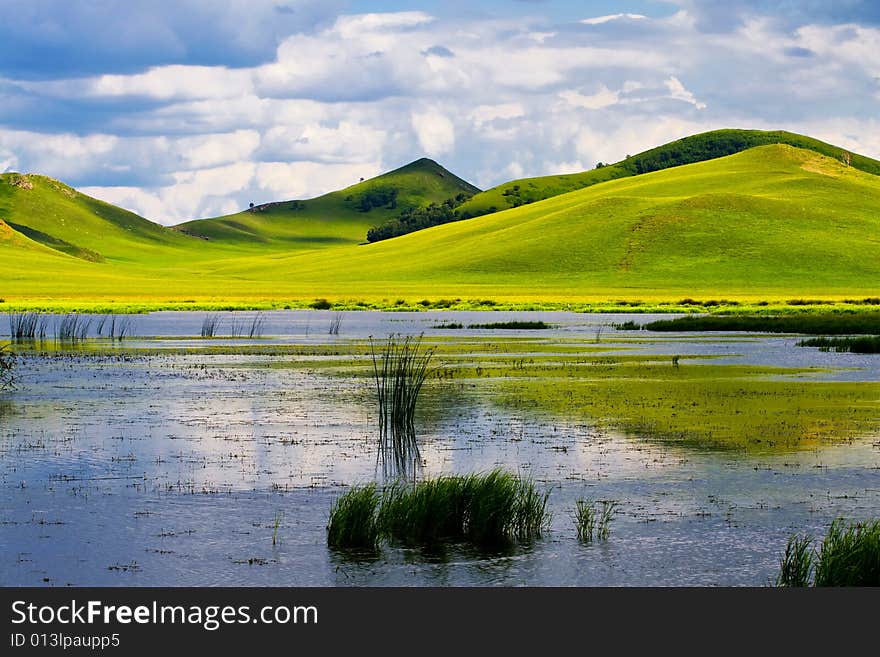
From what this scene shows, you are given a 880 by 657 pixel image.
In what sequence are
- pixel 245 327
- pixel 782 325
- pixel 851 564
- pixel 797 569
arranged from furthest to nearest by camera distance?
1. pixel 245 327
2. pixel 782 325
3. pixel 797 569
4. pixel 851 564

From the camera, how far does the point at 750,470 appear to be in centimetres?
2436

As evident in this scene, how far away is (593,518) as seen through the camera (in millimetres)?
19875

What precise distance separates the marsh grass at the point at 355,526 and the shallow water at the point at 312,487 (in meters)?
0.30

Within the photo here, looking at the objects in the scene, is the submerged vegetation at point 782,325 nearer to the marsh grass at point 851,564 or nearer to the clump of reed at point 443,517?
the clump of reed at point 443,517

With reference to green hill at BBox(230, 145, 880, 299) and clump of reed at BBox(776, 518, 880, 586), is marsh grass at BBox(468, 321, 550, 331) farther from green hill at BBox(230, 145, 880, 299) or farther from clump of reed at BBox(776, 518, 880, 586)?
clump of reed at BBox(776, 518, 880, 586)

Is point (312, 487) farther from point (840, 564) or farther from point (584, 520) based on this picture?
point (840, 564)

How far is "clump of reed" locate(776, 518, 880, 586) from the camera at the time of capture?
1558cm

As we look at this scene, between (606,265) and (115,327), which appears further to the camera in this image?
(606,265)

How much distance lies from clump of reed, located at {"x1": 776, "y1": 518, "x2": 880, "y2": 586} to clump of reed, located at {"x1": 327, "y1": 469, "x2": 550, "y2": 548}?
13.5ft

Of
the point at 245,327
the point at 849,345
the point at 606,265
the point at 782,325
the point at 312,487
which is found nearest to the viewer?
the point at 312,487

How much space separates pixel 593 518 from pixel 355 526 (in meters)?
4.09

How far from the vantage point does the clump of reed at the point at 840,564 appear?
15.6m

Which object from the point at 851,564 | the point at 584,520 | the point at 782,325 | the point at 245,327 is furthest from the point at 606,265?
the point at 851,564
